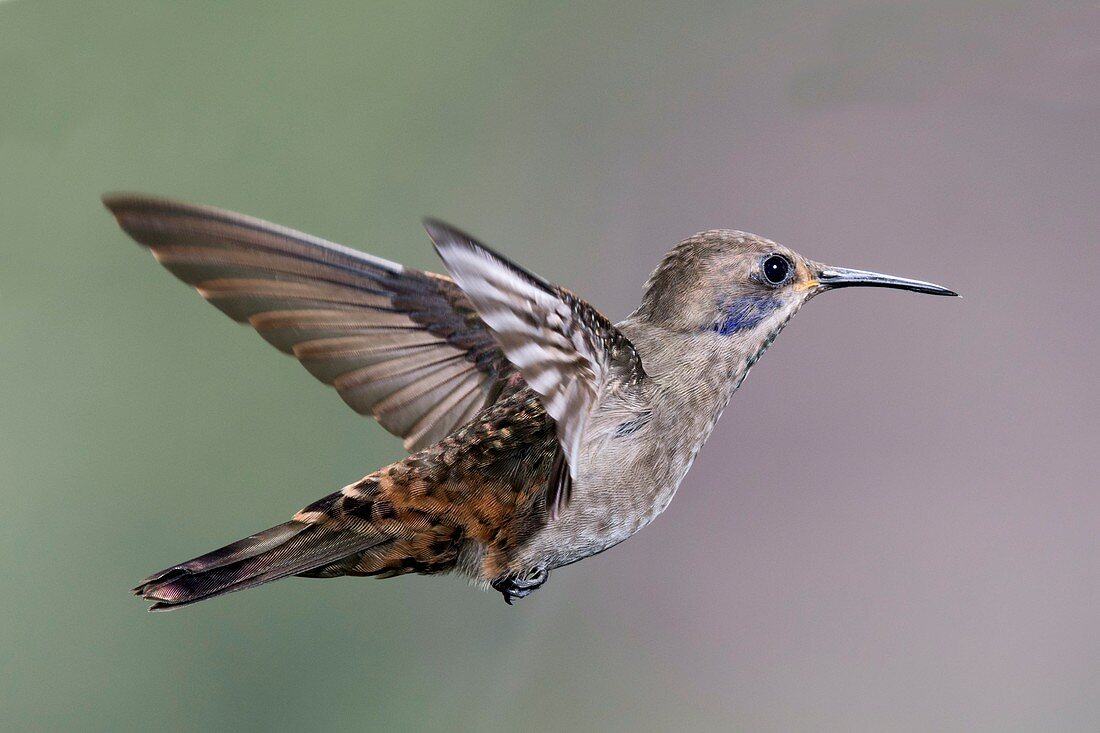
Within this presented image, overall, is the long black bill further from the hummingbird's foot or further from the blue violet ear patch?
the hummingbird's foot

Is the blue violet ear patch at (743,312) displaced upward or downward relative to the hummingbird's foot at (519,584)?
upward

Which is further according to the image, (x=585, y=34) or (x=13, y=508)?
(x=13, y=508)

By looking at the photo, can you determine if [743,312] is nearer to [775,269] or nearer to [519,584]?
[775,269]

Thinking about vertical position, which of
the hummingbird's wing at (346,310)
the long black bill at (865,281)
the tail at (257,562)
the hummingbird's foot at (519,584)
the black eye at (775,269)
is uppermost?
the hummingbird's wing at (346,310)

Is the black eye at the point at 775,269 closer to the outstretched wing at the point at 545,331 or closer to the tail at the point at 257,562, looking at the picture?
the outstretched wing at the point at 545,331

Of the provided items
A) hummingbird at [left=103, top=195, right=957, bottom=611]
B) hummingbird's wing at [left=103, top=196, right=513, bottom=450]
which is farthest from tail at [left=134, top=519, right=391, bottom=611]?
hummingbird's wing at [left=103, top=196, right=513, bottom=450]

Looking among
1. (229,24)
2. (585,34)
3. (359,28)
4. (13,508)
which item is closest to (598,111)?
(585,34)

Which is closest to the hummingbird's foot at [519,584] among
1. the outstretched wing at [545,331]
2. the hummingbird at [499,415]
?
the hummingbird at [499,415]

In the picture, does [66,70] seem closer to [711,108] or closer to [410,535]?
[711,108]
